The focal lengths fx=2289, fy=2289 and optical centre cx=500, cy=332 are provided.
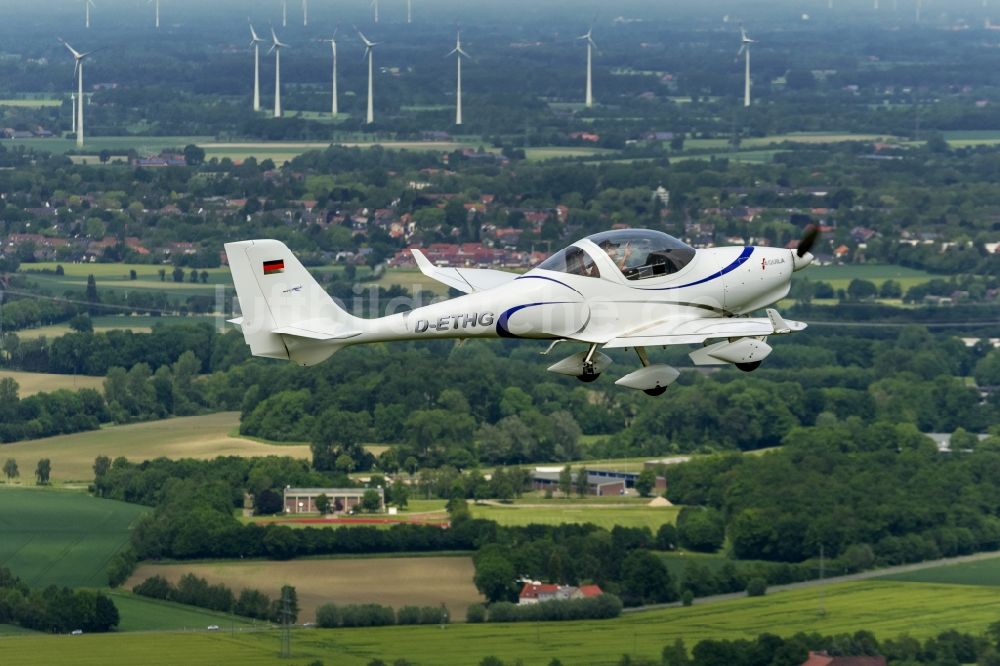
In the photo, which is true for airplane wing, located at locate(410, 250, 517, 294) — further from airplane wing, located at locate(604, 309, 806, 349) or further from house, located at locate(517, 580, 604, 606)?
house, located at locate(517, 580, 604, 606)

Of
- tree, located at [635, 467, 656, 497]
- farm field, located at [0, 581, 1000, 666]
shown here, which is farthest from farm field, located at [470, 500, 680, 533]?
farm field, located at [0, 581, 1000, 666]

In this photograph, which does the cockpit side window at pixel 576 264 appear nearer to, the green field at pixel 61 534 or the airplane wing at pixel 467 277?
the airplane wing at pixel 467 277

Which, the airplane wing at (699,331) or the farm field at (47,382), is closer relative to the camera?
the airplane wing at (699,331)

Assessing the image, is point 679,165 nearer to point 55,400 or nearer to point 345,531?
point 55,400

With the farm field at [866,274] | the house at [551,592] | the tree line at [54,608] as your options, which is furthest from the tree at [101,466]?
the farm field at [866,274]

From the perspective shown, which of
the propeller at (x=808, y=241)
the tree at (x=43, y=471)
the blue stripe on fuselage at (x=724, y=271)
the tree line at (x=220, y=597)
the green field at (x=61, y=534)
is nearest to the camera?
the propeller at (x=808, y=241)

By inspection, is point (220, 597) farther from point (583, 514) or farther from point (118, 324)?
point (118, 324)
